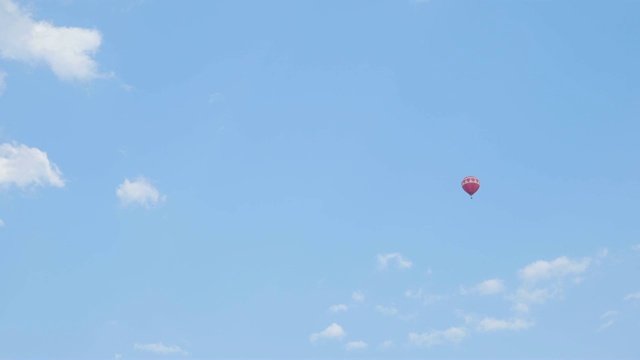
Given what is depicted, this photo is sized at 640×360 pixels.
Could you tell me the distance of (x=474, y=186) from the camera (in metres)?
77.8
